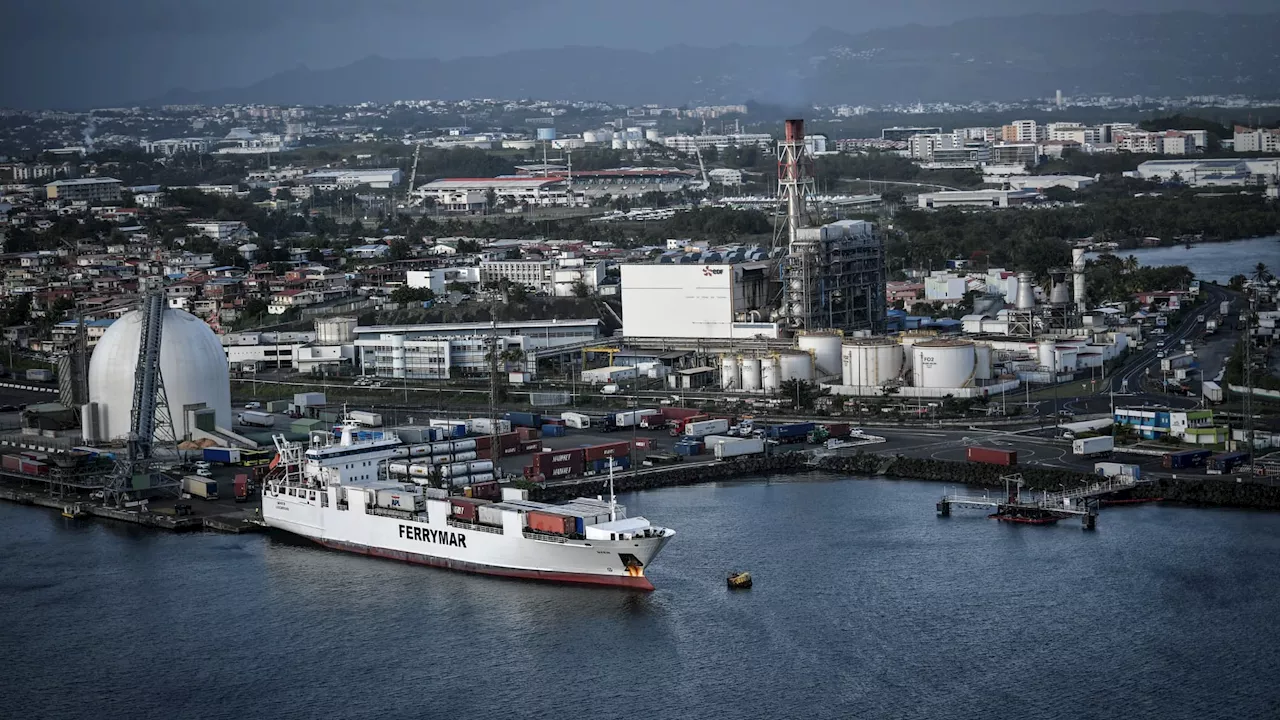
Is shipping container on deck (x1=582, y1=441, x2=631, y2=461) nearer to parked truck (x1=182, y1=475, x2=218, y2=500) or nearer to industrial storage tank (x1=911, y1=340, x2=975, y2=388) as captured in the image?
parked truck (x1=182, y1=475, x2=218, y2=500)

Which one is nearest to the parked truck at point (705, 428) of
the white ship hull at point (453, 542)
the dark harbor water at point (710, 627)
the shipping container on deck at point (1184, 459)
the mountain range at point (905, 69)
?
the dark harbor water at point (710, 627)

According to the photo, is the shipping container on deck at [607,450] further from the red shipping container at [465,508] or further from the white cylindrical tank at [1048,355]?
the white cylindrical tank at [1048,355]

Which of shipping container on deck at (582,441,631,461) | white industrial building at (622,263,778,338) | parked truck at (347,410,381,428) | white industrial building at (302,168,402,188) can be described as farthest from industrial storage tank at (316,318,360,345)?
white industrial building at (302,168,402,188)

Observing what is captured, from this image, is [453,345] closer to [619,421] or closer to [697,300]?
[697,300]

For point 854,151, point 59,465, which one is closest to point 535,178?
point 854,151

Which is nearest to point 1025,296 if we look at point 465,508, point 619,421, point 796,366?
point 796,366
